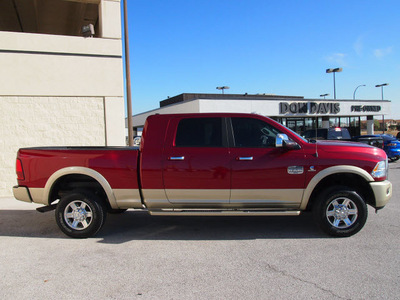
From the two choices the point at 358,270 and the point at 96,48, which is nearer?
the point at 358,270

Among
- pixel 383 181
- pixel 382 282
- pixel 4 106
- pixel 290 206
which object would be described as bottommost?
pixel 382 282

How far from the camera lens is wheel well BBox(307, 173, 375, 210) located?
5.06m

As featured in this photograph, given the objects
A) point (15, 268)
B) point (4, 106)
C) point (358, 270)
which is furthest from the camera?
point (4, 106)

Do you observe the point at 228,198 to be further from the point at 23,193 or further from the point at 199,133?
the point at 23,193

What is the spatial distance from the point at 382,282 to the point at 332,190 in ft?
5.60

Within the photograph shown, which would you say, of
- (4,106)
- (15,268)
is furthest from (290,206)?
(4,106)

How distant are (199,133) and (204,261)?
6.49ft

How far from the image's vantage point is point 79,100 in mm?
9398

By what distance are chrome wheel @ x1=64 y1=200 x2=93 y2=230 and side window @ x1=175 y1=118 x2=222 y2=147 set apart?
71.5 inches

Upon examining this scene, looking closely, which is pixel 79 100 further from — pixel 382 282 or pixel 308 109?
pixel 308 109

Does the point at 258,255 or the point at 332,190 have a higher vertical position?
the point at 332,190

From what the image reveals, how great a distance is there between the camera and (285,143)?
4855 mm

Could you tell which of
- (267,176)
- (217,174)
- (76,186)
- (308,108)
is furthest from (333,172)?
(308,108)

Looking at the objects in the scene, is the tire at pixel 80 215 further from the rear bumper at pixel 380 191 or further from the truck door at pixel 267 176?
the rear bumper at pixel 380 191
